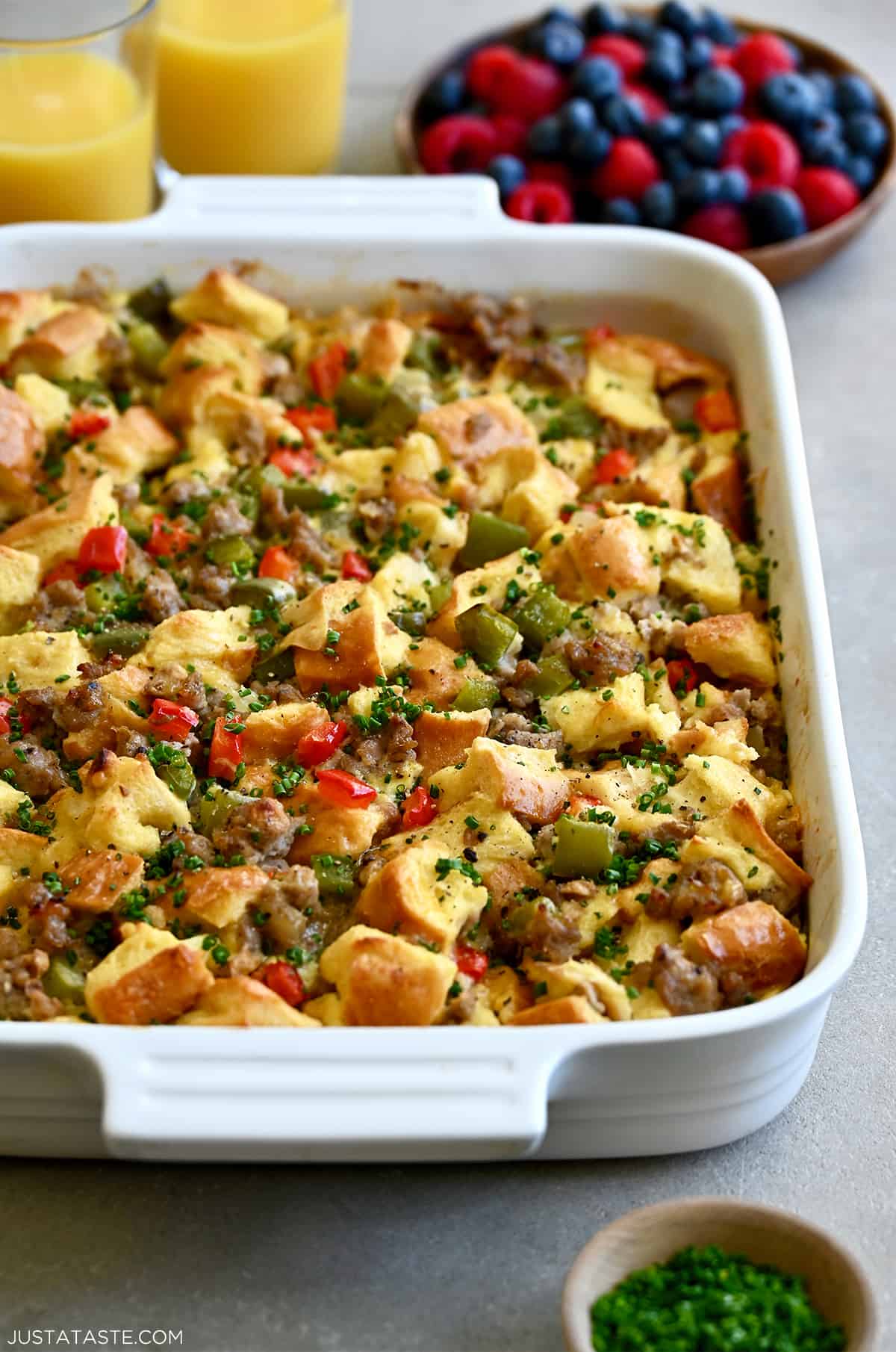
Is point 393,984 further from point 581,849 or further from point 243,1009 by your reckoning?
point 581,849

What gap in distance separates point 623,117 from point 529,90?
0.31 meters

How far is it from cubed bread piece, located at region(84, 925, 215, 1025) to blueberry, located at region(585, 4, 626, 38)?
3169mm

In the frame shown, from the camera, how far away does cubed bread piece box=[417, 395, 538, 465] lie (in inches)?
139

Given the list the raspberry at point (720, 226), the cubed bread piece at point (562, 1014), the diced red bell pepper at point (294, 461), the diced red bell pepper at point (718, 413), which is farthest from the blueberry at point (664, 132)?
the cubed bread piece at point (562, 1014)

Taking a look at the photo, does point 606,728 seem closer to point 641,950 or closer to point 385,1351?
point 641,950

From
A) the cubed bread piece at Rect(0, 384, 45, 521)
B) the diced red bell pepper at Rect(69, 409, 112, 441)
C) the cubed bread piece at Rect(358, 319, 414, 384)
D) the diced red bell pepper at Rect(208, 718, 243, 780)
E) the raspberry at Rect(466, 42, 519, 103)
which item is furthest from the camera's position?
the raspberry at Rect(466, 42, 519, 103)

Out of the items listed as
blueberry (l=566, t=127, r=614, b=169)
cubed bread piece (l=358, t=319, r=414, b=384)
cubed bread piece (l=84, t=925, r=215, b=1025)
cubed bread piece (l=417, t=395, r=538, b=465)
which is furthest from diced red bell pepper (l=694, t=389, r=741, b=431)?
cubed bread piece (l=84, t=925, r=215, b=1025)

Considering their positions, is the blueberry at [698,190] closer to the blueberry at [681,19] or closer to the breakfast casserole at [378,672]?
the blueberry at [681,19]

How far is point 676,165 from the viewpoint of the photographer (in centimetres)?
442

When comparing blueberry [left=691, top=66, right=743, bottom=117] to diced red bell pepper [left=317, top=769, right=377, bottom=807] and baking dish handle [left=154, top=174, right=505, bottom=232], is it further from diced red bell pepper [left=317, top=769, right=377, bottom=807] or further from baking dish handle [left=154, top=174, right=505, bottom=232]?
diced red bell pepper [left=317, top=769, right=377, bottom=807]

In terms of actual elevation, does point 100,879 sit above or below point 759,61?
below

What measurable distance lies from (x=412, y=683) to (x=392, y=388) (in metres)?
0.84

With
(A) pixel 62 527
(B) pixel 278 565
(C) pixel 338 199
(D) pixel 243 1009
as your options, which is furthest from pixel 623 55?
(D) pixel 243 1009

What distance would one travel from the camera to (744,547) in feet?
11.1
